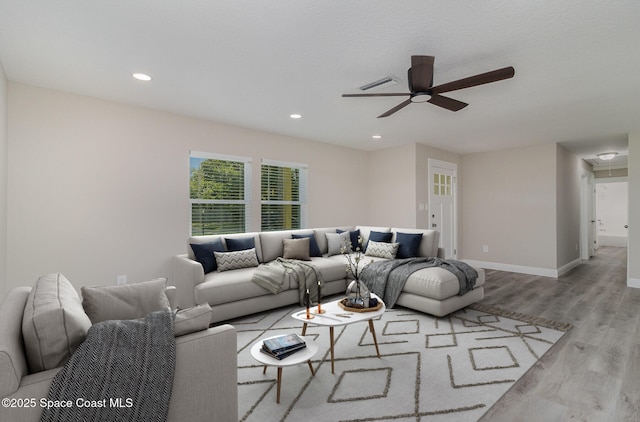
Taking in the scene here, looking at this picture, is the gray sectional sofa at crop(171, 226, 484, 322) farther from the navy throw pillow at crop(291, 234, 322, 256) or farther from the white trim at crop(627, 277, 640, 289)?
the white trim at crop(627, 277, 640, 289)

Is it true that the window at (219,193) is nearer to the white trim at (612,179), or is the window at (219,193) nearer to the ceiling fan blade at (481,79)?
the ceiling fan blade at (481,79)

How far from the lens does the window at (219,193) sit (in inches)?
177

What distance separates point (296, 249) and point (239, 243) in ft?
2.72

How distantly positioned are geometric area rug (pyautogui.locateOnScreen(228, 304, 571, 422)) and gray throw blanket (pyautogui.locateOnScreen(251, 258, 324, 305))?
40cm

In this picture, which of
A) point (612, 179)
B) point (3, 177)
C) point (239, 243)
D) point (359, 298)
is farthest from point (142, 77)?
point (612, 179)

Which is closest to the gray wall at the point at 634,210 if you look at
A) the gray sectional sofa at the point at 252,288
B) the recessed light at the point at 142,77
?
the gray sectional sofa at the point at 252,288

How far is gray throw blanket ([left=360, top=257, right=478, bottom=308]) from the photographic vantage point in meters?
3.69

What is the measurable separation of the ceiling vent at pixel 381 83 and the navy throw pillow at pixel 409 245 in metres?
2.30

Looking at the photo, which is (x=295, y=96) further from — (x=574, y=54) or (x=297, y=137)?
(x=574, y=54)

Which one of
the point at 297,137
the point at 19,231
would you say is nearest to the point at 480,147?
the point at 297,137

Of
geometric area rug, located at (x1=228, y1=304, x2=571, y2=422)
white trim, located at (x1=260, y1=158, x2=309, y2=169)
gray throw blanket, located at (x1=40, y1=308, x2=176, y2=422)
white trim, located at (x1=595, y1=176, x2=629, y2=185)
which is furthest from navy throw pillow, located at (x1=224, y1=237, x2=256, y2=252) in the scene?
white trim, located at (x1=595, y1=176, x2=629, y2=185)

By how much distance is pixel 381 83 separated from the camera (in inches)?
120

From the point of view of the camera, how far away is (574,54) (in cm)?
254

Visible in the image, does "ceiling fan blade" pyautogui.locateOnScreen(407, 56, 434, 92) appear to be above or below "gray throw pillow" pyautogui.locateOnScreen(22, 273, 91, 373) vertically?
above
